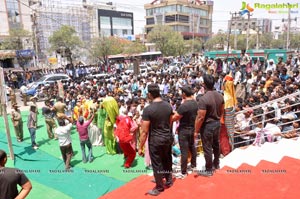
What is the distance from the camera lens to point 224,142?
229 inches

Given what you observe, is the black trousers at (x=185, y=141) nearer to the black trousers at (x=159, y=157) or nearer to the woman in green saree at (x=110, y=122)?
the black trousers at (x=159, y=157)

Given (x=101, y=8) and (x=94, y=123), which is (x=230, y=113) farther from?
(x=101, y=8)

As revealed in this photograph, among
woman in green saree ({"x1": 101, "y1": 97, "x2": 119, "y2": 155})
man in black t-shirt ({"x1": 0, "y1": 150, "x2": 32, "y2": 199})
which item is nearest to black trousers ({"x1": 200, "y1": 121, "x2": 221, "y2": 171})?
man in black t-shirt ({"x1": 0, "y1": 150, "x2": 32, "y2": 199})

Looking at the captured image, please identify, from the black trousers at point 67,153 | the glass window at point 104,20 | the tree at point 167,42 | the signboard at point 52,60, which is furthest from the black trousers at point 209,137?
the glass window at point 104,20

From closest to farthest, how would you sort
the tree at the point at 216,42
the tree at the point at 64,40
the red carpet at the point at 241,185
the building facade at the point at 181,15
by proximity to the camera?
the red carpet at the point at 241,185, the tree at the point at 64,40, the tree at the point at 216,42, the building facade at the point at 181,15

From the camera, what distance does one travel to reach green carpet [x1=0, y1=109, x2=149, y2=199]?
610 centimetres

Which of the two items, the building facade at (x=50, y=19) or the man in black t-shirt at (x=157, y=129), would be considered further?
the building facade at (x=50, y=19)

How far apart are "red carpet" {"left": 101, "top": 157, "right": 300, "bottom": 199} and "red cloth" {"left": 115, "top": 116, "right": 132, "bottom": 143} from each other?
93.9 inches

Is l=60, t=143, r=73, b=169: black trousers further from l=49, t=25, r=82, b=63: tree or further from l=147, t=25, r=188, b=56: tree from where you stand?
l=147, t=25, r=188, b=56: tree

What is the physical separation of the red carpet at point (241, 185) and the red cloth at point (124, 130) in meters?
2.38

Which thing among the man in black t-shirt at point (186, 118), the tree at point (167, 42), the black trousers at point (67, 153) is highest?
the tree at point (167, 42)

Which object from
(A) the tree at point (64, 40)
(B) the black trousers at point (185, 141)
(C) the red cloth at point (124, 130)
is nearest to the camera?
(B) the black trousers at point (185, 141)

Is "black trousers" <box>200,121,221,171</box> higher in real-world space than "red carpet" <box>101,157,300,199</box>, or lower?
higher

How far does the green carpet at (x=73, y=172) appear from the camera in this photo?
20.0 feet
